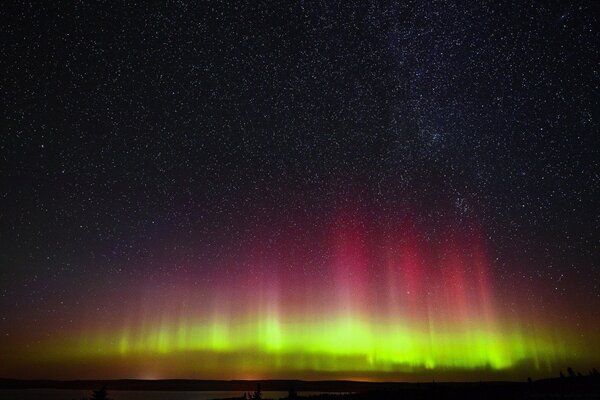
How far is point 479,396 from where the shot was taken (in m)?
28.6

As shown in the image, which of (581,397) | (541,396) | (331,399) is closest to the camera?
(581,397)

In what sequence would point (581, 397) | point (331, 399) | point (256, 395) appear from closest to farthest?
point (581, 397)
point (256, 395)
point (331, 399)

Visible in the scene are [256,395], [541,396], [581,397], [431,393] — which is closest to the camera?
[581,397]

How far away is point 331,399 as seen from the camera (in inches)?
1487

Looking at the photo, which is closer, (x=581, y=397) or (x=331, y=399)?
(x=581, y=397)

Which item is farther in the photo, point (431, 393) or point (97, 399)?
point (431, 393)

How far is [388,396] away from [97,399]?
69.4 feet

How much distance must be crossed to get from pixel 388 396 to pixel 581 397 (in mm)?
14042

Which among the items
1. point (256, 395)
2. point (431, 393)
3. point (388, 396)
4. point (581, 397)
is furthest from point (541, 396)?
point (256, 395)

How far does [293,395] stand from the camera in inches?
1013

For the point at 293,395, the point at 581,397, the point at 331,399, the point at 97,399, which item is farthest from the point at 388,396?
the point at 97,399

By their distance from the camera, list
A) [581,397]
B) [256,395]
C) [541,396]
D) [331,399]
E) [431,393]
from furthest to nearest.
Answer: [331,399]
[431,393]
[256,395]
[541,396]
[581,397]

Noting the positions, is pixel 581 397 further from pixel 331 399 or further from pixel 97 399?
pixel 97 399

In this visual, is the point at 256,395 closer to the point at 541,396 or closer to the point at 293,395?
the point at 293,395
